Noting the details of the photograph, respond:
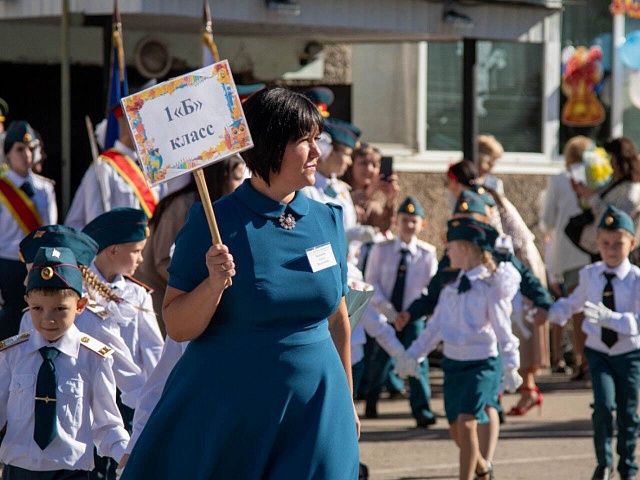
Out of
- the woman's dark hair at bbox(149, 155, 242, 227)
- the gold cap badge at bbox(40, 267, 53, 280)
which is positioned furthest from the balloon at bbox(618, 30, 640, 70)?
the gold cap badge at bbox(40, 267, 53, 280)

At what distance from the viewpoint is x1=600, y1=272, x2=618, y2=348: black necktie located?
7.81 meters

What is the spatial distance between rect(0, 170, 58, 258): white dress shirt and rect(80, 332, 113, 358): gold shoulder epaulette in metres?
3.77

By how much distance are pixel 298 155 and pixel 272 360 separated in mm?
641

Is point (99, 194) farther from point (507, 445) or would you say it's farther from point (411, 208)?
point (507, 445)

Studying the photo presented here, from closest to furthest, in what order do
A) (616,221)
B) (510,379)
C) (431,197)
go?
(510,379), (616,221), (431,197)

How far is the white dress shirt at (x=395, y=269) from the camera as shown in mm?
10180

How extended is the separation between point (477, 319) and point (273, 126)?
Result: 3.47 metres

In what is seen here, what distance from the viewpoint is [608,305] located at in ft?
26.1

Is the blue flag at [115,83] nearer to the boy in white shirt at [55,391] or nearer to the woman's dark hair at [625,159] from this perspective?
the woman's dark hair at [625,159]

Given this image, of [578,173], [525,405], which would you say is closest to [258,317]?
[525,405]

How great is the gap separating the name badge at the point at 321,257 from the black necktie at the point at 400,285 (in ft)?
19.6

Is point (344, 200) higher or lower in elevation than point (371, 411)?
higher

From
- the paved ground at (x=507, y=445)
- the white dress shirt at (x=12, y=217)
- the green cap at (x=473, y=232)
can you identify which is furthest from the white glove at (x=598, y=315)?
the white dress shirt at (x=12, y=217)

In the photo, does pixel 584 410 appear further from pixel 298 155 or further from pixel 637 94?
pixel 298 155
